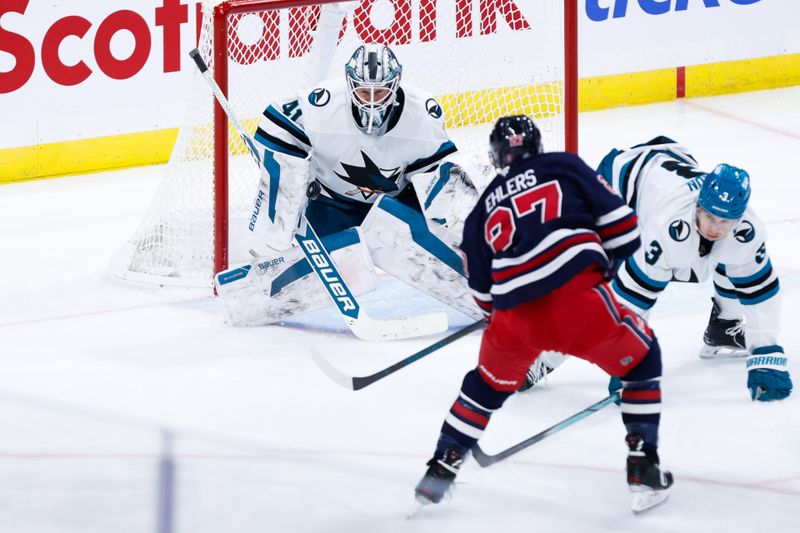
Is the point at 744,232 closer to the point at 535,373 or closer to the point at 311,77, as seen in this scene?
the point at 535,373

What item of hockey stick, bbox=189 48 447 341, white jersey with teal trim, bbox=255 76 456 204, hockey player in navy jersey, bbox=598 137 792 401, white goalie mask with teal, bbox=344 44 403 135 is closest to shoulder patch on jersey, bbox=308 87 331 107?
white jersey with teal trim, bbox=255 76 456 204

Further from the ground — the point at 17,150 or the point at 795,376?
the point at 17,150

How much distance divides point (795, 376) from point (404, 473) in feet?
4.09

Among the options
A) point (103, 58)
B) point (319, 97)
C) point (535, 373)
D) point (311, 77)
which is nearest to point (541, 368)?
point (535, 373)

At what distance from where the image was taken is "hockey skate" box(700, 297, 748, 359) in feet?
13.2

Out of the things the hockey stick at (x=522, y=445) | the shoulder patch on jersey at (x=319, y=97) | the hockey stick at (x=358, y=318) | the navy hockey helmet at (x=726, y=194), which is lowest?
the hockey stick at (x=522, y=445)

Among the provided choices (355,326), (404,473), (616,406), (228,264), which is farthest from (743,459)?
(228,264)

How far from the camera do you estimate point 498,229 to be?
2865mm

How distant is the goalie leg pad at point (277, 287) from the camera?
14.4 ft

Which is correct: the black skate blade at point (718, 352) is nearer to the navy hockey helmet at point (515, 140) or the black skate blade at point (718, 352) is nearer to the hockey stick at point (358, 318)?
the hockey stick at point (358, 318)

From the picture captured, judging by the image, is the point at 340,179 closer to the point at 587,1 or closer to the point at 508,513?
the point at 508,513

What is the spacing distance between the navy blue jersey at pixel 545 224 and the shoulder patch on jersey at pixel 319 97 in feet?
5.01

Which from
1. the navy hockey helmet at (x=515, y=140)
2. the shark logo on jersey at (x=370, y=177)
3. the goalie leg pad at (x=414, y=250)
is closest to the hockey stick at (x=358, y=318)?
the goalie leg pad at (x=414, y=250)

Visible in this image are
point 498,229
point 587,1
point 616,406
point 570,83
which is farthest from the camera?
point 587,1
